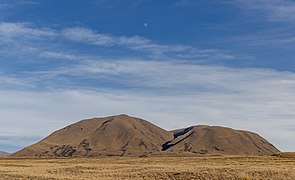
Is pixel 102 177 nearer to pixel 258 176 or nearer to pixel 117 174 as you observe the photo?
pixel 117 174

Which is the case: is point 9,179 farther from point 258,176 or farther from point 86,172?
point 258,176

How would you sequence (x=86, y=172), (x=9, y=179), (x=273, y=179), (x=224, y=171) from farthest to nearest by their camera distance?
(x=86, y=172) < (x=9, y=179) < (x=224, y=171) < (x=273, y=179)

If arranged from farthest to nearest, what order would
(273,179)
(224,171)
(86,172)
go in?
(86,172), (224,171), (273,179)

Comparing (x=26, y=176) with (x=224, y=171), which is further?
(x=26, y=176)

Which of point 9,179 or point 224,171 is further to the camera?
point 9,179

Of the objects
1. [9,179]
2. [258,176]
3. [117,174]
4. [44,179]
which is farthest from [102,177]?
[258,176]

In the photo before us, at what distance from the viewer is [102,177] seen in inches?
2077

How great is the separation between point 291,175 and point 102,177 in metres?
20.6

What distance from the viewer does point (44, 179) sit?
5106cm

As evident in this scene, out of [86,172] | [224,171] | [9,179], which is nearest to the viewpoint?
[224,171]

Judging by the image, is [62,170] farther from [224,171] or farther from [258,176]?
[258,176]

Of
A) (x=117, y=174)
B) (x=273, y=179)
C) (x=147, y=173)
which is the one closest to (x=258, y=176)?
(x=273, y=179)

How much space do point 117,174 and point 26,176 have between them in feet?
35.6

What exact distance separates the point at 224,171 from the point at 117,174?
12759mm
